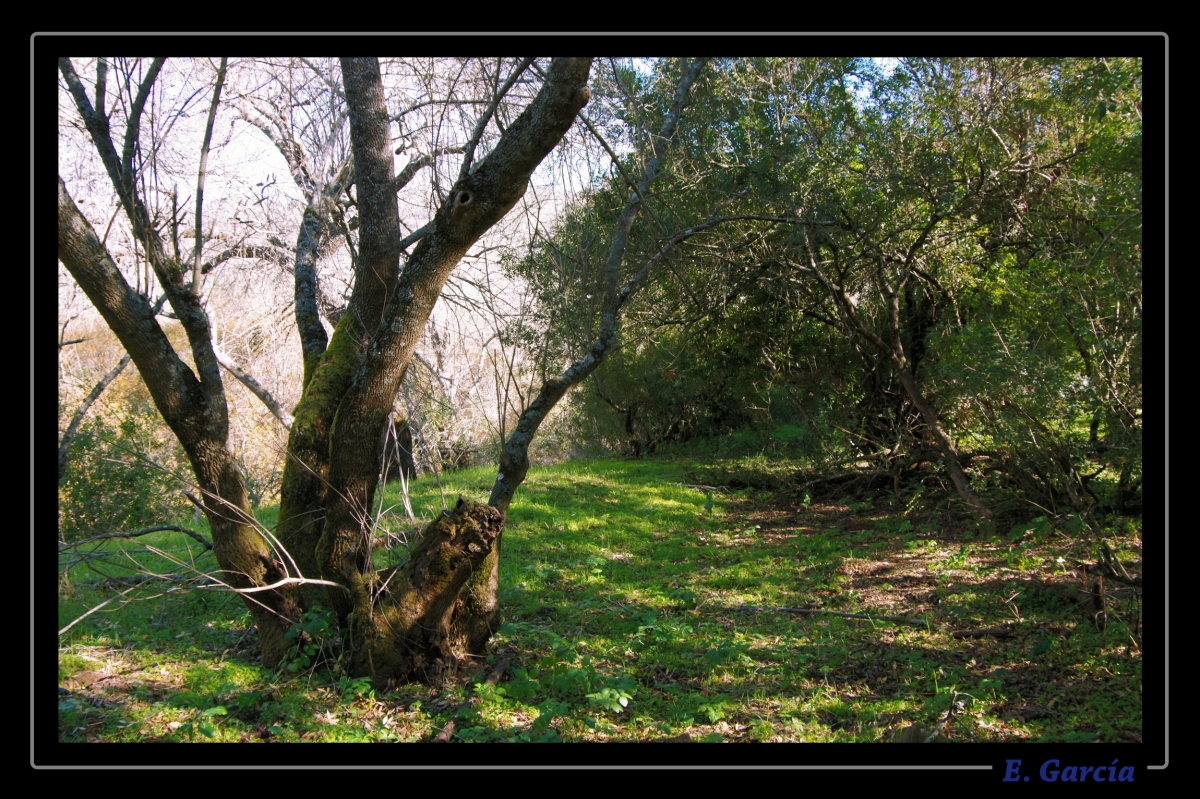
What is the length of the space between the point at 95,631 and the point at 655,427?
11.8 metres

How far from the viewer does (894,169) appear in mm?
6691

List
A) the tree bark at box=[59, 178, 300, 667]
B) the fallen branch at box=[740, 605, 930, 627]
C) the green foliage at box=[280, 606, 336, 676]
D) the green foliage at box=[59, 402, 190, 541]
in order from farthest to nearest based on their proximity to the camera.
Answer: the green foliage at box=[59, 402, 190, 541], the fallen branch at box=[740, 605, 930, 627], the green foliage at box=[280, 606, 336, 676], the tree bark at box=[59, 178, 300, 667]

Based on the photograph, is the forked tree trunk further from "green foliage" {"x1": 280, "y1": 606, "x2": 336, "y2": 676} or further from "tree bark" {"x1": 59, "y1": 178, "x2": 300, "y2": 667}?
"tree bark" {"x1": 59, "y1": 178, "x2": 300, "y2": 667}

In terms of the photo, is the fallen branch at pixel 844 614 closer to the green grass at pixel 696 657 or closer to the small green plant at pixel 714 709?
the green grass at pixel 696 657

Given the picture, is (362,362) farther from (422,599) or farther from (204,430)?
(422,599)

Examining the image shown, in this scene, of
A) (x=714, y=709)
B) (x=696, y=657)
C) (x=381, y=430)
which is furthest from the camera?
(x=696, y=657)

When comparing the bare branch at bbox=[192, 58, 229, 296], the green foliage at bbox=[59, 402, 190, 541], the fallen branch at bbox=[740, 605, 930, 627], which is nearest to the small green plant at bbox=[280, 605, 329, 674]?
the bare branch at bbox=[192, 58, 229, 296]

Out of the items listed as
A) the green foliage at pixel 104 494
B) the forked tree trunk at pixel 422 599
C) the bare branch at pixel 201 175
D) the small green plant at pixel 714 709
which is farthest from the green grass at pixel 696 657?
the green foliage at pixel 104 494

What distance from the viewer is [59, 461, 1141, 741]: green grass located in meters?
3.74

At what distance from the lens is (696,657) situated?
483cm

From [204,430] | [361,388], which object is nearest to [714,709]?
[361,388]

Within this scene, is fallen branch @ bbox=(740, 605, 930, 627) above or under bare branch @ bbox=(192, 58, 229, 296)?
under

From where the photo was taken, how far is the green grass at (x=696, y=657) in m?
3.74
